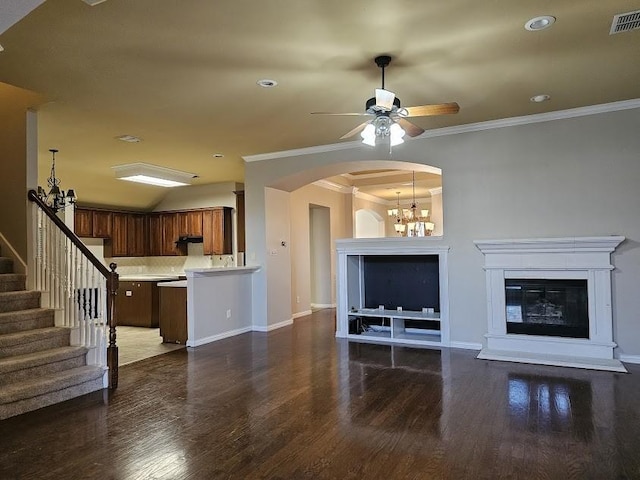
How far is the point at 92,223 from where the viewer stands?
8.84 metres

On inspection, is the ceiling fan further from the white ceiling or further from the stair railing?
the stair railing

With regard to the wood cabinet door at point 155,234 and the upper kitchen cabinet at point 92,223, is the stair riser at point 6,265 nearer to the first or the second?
the upper kitchen cabinet at point 92,223

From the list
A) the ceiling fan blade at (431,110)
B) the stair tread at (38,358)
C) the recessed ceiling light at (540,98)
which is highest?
the recessed ceiling light at (540,98)

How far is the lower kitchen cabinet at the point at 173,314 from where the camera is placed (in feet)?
19.9

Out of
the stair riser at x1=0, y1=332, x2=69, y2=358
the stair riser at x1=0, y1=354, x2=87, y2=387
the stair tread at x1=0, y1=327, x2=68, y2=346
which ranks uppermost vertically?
the stair tread at x1=0, y1=327, x2=68, y2=346

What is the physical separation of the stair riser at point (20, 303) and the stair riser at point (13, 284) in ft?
0.74

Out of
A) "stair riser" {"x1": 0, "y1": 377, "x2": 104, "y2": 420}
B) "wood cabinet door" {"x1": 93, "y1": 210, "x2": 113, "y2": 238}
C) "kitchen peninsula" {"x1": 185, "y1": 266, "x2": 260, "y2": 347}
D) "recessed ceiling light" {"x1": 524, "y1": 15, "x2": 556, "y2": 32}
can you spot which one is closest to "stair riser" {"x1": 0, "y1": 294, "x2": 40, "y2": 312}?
"stair riser" {"x1": 0, "y1": 377, "x2": 104, "y2": 420}

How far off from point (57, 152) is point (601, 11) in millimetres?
6882

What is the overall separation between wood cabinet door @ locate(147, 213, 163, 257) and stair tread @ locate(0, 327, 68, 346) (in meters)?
5.67

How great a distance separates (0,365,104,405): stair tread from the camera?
11.3 feet

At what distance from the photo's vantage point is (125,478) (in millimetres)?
2453

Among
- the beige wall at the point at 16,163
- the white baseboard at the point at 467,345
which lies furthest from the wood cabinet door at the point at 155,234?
the white baseboard at the point at 467,345

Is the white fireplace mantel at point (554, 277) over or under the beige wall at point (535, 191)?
under

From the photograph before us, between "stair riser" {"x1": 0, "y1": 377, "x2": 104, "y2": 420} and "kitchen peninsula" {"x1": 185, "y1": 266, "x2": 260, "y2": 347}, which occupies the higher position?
"kitchen peninsula" {"x1": 185, "y1": 266, "x2": 260, "y2": 347}
